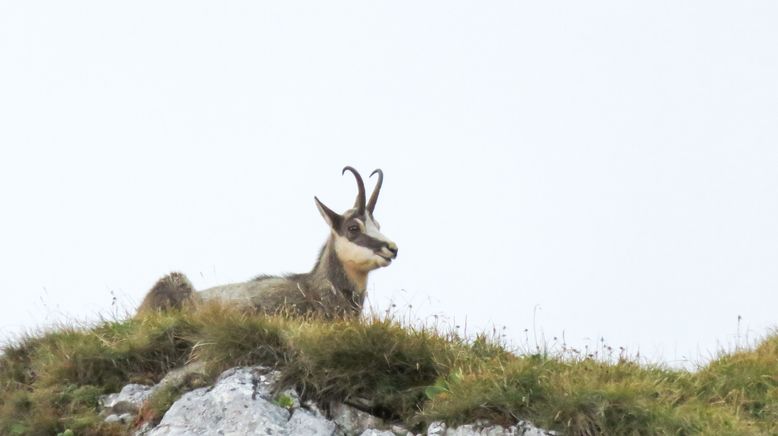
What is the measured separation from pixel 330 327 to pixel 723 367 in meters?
5.03

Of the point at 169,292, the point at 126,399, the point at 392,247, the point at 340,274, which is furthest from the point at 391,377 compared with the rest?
the point at 169,292

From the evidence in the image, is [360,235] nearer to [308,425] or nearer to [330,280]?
[330,280]

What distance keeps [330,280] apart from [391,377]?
5744 millimetres

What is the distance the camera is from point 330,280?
55.0 ft

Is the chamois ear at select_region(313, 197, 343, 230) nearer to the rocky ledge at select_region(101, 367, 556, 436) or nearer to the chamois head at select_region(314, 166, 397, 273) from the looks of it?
the chamois head at select_region(314, 166, 397, 273)

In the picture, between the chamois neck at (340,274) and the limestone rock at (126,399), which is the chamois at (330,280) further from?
A: the limestone rock at (126,399)

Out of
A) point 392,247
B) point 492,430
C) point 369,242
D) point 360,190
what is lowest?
point 492,430

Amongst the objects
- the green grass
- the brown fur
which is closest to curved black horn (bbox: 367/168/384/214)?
the brown fur

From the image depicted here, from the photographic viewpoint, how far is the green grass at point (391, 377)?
1031 cm

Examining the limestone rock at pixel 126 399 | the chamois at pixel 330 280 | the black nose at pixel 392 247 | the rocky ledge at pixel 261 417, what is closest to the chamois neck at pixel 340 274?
the chamois at pixel 330 280

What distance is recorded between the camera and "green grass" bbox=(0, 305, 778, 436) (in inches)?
406

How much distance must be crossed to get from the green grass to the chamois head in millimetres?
3892

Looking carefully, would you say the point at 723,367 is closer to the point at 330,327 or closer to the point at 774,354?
the point at 774,354

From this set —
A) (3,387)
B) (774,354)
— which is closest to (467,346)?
(774,354)
